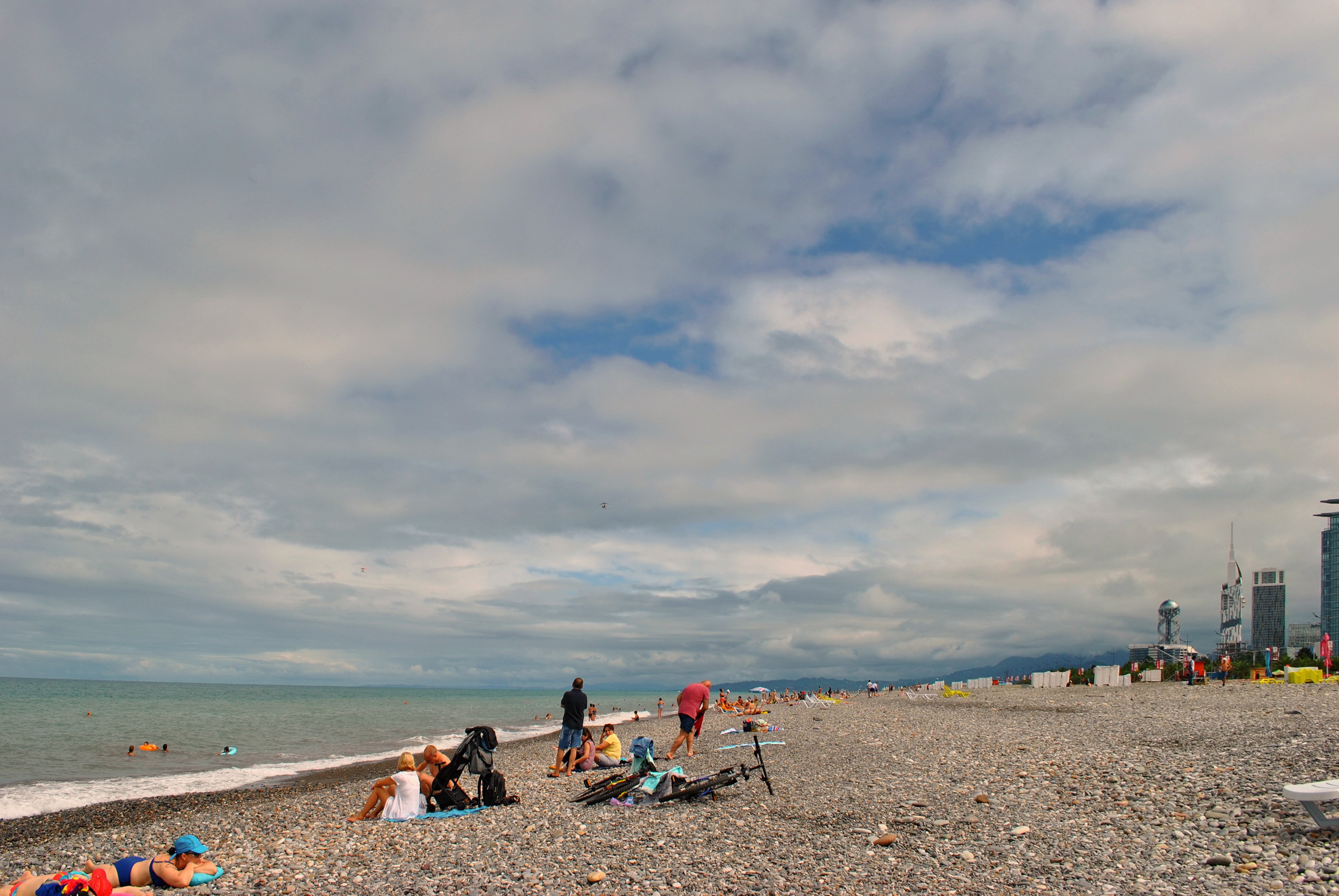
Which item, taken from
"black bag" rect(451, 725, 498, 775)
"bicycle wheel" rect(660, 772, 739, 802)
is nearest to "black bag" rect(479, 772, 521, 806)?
"black bag" rect(451, 725, 498, 775)

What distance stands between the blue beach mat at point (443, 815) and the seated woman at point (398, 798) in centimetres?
5

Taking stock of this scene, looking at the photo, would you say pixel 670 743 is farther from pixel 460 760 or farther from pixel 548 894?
pixel 548 894

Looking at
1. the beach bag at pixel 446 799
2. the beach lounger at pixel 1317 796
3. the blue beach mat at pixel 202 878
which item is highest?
the beach lounger at pixel 1317 796

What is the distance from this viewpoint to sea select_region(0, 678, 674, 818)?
24.1 meters

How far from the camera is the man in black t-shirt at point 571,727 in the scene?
1766cm

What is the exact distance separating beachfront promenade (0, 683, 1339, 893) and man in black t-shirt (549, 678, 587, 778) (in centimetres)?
102

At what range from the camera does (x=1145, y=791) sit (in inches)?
432

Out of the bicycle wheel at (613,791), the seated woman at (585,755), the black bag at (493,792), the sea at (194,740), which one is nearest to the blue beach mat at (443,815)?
the black bag at (493,792)

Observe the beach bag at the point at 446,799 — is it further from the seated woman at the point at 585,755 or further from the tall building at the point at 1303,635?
the tall building at the point at 1303,635

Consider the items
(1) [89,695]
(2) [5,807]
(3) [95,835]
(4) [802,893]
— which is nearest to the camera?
(4) [802,893]

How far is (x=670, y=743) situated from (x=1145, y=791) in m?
20.3

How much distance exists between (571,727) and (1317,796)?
1382cm

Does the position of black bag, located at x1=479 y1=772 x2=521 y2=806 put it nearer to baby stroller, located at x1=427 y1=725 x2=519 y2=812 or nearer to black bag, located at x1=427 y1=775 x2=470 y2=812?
baby stroller, located at x1=427 y1=725 x2=519 y2=812

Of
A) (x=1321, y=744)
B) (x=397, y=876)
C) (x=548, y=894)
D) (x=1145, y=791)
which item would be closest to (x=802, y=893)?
(x=548, y=894)
